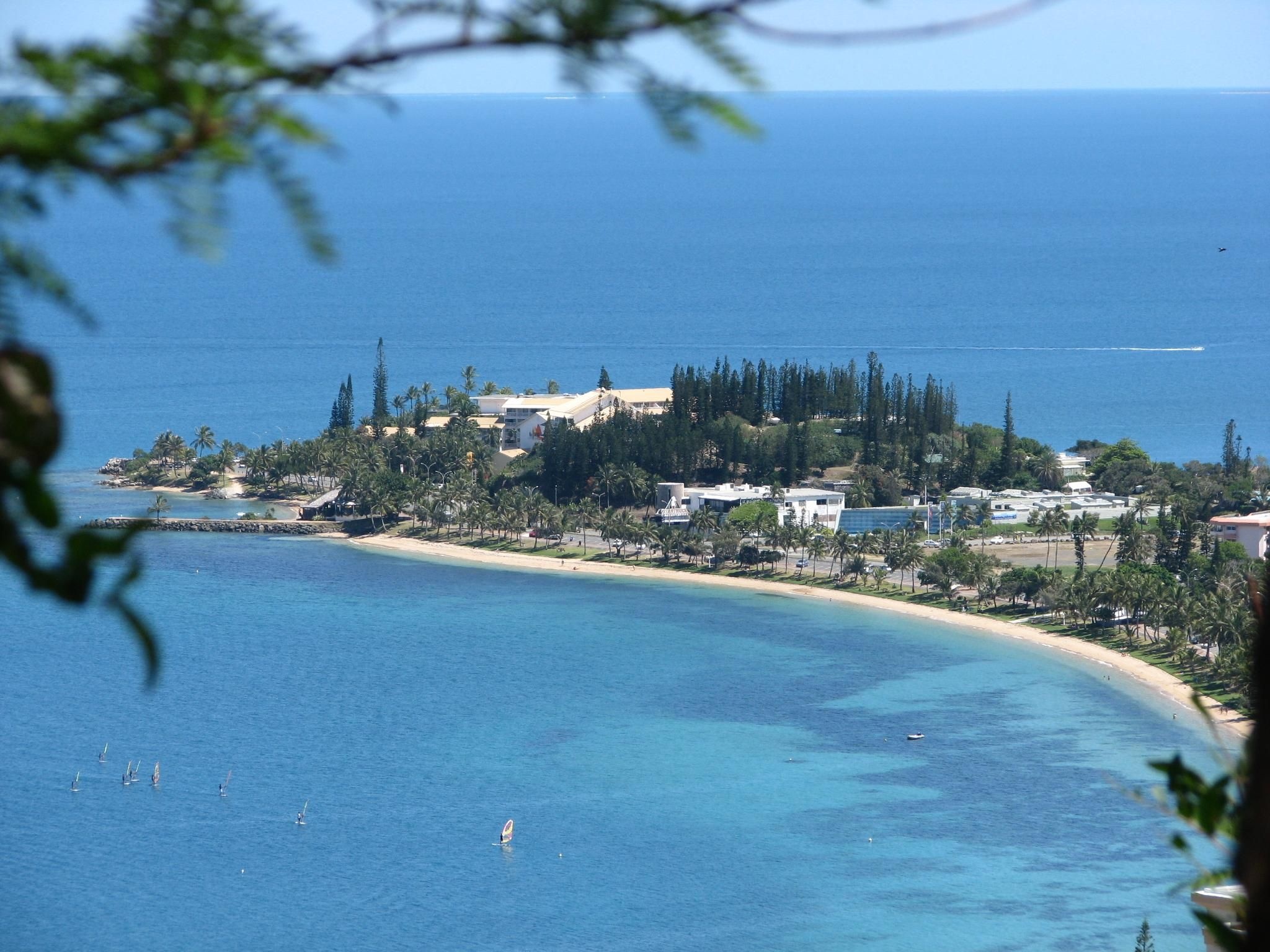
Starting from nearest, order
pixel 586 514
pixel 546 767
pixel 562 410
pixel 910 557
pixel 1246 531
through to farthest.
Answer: pixel 546 767, pixel 1246 531, pixel 910 557, pixel 586 514, pixel 562 410

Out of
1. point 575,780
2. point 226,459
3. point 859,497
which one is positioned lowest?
point 575,780

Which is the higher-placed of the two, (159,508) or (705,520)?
(705,520)

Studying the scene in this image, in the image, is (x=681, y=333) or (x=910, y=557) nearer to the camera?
(x=910, y=557)

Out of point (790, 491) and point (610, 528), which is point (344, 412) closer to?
point (610, 528)

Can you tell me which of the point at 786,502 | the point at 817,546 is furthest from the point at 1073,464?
the point at 817,546

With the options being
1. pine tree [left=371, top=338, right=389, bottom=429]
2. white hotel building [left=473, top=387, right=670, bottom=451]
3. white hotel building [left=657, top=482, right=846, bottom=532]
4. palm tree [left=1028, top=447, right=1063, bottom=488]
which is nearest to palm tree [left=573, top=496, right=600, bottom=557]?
white hotel building [left=657, top=482, right=846, bottom=532]

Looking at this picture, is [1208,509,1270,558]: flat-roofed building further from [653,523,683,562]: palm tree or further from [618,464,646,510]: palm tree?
[618,464,646,510]: palm tree

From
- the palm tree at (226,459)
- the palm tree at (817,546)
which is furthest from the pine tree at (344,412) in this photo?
the palm tree at (817,546)
